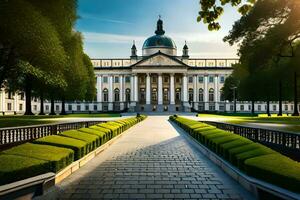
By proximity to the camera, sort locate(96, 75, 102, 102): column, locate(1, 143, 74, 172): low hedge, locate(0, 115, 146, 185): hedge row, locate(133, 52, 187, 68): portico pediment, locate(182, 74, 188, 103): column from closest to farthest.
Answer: locate(0, 115, 146, 185): hedge row, locate(1, 143, 74, 172): low hedge, locate(133, 52, 187, 68): portico pediment, locate(182, 74, 188, 103): column, locate(96, 75, 102, 102): column

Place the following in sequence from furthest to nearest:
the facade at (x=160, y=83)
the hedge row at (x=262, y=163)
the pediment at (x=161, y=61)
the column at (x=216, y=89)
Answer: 1. the column at (x=216, y=89)
2. the facade at (x=160, y=83)
3. the pediment at (x=161, y=61)
4. the hedge row at (x=262, y=163)

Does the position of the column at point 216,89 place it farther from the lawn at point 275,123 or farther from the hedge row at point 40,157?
the hedge row at point 40,157

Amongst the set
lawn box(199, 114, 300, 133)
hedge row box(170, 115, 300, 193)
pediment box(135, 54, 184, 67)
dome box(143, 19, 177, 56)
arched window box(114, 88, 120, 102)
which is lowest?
lawn box(199, 114, 300, 133)

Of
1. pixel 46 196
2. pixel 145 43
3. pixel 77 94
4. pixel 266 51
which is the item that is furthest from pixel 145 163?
pixel 145 43

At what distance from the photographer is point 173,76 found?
9862cm

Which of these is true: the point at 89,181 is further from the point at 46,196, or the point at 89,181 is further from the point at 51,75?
the point at 51,75

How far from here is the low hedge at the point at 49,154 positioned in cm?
831

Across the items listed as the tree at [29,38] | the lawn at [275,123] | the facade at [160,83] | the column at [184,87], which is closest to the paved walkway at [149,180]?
the lawn at [275,123]

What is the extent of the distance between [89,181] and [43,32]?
703 inches

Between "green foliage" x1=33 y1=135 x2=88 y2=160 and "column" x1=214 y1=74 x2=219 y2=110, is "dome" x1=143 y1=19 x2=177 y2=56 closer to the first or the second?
"column" x1=214 y1=74 x2=219 y2=110

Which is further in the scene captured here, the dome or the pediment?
the dome

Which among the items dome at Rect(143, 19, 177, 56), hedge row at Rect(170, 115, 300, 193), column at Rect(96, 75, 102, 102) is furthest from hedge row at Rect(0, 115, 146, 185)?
dome at Rect(143, 19, 177, 56)

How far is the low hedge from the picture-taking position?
27.3ft

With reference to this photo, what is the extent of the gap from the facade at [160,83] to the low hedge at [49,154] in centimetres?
8468
